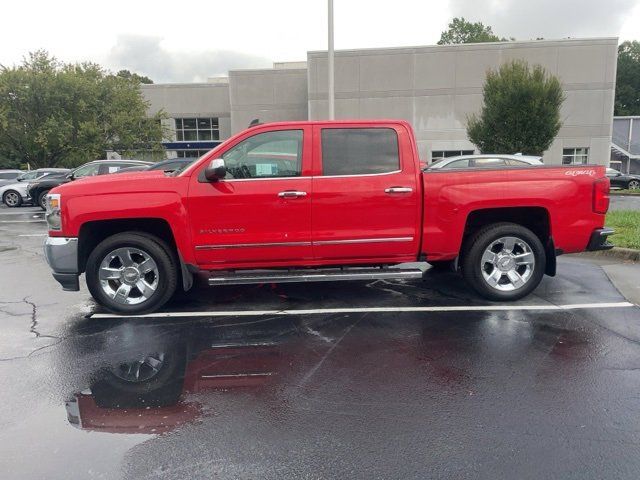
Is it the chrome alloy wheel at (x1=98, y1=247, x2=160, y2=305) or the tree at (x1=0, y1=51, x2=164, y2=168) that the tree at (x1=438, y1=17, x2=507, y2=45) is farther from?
the chrome alloy wheel at (x1=98, y1=247, x2=160, y2=305)

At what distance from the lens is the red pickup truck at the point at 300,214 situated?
519 centimetres

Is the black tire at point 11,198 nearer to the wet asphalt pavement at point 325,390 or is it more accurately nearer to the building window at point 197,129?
the wet asphalt pavement at point 325,390

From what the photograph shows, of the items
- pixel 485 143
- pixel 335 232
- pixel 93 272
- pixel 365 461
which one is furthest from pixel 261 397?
pixel 485 143

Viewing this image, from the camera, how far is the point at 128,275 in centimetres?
537

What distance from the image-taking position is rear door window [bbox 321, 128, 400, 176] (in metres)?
5.37

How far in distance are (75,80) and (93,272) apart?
3182 cm

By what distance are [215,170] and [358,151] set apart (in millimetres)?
1575

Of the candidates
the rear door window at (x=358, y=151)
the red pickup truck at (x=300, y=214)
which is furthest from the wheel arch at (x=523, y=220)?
the rear door window at (x=358, y=151)

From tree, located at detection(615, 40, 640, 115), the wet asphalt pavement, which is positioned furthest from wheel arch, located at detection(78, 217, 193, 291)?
tree, located at detection(615, 40, 640, 115)

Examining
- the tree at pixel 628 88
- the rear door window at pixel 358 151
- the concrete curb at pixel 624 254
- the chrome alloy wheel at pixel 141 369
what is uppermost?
the tree at pixel 628 88

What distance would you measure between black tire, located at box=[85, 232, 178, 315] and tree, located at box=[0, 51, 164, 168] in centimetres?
3043

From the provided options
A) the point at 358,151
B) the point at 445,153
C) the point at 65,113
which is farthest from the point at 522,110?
the point at 65,113

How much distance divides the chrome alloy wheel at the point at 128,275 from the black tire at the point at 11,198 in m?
18.5

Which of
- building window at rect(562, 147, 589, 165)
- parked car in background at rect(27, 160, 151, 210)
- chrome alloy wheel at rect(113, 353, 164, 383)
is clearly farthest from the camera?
building window at rect(562, 147, 589, 165)
